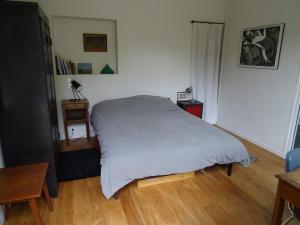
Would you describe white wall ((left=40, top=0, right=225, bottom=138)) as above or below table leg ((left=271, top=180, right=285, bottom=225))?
above

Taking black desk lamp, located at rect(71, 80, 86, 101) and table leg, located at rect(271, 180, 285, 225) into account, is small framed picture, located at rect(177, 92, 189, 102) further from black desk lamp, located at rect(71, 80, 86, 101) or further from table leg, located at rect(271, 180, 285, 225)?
table leg, located at rect(271, 180, 285, 225)

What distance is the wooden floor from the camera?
1891mm

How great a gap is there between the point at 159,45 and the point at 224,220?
9.67ft

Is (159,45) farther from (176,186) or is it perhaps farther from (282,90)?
(176,186)

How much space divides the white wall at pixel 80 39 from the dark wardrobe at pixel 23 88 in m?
1.61

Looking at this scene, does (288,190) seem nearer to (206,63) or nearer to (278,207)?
(278,207)

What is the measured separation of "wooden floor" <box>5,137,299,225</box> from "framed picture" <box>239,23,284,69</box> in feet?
5.47

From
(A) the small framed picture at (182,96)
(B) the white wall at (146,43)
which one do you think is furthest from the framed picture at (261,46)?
(A) the small framed picture at (182,96)

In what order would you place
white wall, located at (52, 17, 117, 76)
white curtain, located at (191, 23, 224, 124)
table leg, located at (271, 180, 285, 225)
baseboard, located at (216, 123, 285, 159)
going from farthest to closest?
white curtain, located at (191, 23, 224, 124) < white wall, located at (52, 17, 117, 76) < baseboard, located at (216, 123, 285, 159) < table leg, located at (271, 180, 285, 225)

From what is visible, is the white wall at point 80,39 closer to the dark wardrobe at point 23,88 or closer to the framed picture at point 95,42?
the framed picture at point 95,42

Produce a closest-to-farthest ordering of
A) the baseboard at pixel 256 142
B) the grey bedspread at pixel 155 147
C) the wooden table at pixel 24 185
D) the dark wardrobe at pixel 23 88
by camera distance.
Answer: the wooden table at pixel 24 185 < the dark wardrobe at pixel 23 88 < the grey bedspread at pixel 155 147 < the baseboard at pixel 256 142

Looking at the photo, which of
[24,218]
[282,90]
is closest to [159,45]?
[282,90]

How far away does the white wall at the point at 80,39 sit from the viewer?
3.42 metres

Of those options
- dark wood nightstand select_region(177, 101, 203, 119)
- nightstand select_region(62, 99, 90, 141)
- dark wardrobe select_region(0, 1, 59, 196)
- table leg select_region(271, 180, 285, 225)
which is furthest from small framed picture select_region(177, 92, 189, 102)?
table leg select_region(271, 180, 285, 225)
